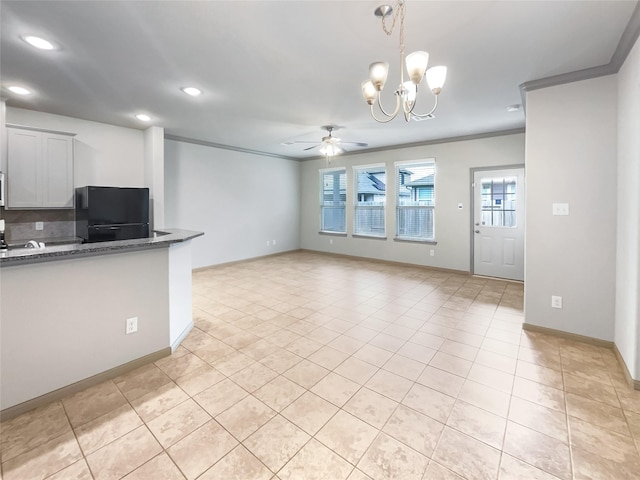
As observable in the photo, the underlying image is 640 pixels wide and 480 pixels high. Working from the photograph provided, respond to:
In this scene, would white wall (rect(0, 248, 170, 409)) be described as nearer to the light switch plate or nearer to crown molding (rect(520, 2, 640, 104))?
the light switch plate

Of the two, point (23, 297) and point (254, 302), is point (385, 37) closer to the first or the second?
point (23, 297)

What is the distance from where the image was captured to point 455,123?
4.68 m

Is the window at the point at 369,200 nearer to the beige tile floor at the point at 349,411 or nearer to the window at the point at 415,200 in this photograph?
the window at the point at 415,200

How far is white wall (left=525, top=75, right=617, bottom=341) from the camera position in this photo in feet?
9.04

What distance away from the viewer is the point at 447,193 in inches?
231

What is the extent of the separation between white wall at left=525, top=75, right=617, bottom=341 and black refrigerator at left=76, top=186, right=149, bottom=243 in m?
5.23

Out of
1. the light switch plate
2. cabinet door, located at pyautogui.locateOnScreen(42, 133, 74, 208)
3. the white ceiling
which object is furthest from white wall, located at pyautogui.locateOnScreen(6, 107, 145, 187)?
the light switch plate

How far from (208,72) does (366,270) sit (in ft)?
15.1

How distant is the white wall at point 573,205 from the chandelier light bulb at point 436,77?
6.27 ft

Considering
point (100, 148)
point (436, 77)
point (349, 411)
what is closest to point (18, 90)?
point (100, 148)

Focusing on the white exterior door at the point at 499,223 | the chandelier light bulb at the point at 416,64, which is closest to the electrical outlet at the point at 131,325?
the chandelier light bulb at the point at 416,64

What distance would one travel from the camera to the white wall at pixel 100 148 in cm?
406

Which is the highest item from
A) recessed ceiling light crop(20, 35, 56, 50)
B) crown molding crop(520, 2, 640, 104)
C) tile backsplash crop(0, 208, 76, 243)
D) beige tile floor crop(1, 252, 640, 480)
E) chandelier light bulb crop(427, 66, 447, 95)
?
recessed ceiling light crop(20, 35, 56, 50)

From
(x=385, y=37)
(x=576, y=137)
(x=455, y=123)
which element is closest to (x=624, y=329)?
(x=576, y=137)
